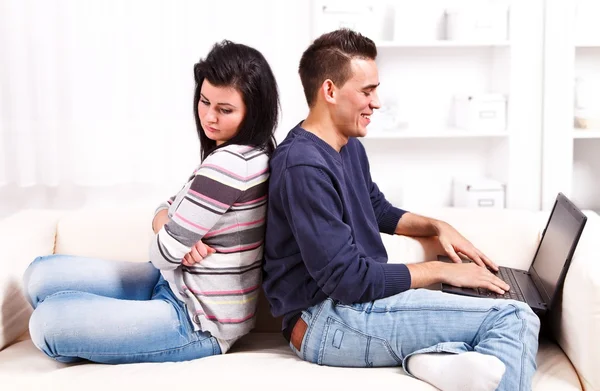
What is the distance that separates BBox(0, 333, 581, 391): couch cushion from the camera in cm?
181

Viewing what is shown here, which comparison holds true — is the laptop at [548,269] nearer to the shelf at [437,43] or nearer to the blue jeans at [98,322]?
the blue jeans at [98,322]

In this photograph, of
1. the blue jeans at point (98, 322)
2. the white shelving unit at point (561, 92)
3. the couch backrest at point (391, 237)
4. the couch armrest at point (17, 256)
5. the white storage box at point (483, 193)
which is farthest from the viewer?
the white storage box at point (483, 193)

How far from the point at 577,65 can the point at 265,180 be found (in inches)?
83.3

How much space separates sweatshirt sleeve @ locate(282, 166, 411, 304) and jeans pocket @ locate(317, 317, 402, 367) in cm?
7

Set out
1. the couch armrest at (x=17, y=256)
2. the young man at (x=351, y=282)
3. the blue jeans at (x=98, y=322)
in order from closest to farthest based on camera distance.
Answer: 1. the young man at (x=351, y=282)
2. the blue jeans at (x=98, y=322)
3. the couch armrest at (x=17, y=256)

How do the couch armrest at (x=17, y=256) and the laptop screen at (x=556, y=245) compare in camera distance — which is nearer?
the laptop screen at (x=556, y=245)

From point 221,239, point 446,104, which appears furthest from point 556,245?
point 446,104

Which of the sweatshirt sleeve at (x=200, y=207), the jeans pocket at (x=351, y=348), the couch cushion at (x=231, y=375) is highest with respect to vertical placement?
the sweatshirt sleeve at (x=200, y=207)

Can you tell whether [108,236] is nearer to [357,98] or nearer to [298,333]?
[298,333]

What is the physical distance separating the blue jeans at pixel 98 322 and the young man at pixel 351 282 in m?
0.24

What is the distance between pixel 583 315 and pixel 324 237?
0.61 meters

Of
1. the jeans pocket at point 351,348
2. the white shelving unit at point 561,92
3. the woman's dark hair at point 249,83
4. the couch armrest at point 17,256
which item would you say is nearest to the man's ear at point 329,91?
the woman's dark hair at point 249,83

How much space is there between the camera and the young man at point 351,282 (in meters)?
1.80

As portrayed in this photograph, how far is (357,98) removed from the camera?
198 centimetres
